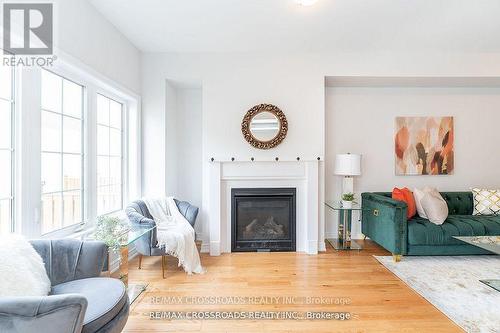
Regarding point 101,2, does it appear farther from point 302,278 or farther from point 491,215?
point 491,215

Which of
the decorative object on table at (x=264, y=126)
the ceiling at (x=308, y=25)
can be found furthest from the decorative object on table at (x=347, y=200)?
the ceiling at (x=308, y=25)

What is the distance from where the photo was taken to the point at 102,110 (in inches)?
124

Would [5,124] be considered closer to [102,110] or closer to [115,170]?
[102,110]

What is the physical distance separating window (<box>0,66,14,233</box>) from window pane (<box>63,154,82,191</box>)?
56 cm

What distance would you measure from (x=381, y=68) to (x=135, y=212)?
356 centimetres

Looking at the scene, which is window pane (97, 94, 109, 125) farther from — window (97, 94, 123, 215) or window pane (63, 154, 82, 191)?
window pane (63, 154, 82, 191)

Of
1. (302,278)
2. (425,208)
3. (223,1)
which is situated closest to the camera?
(223,1)

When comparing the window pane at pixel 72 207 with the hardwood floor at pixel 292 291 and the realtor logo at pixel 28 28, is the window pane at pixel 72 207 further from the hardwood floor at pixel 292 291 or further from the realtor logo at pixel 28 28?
the realtor logo at pixel 28 28

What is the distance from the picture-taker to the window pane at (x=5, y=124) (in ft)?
6.04

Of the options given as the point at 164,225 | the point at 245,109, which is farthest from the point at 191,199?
the point at 245,109

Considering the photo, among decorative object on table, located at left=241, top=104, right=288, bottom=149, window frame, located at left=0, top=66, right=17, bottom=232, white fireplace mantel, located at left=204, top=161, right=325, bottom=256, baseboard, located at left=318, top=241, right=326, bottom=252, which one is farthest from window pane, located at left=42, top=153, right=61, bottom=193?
baseboard, located at left=318, top=241, right=326, bottom=252

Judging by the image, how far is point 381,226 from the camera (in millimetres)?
3516

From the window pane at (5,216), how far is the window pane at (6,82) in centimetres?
72

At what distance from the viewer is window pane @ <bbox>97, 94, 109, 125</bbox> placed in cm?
306
